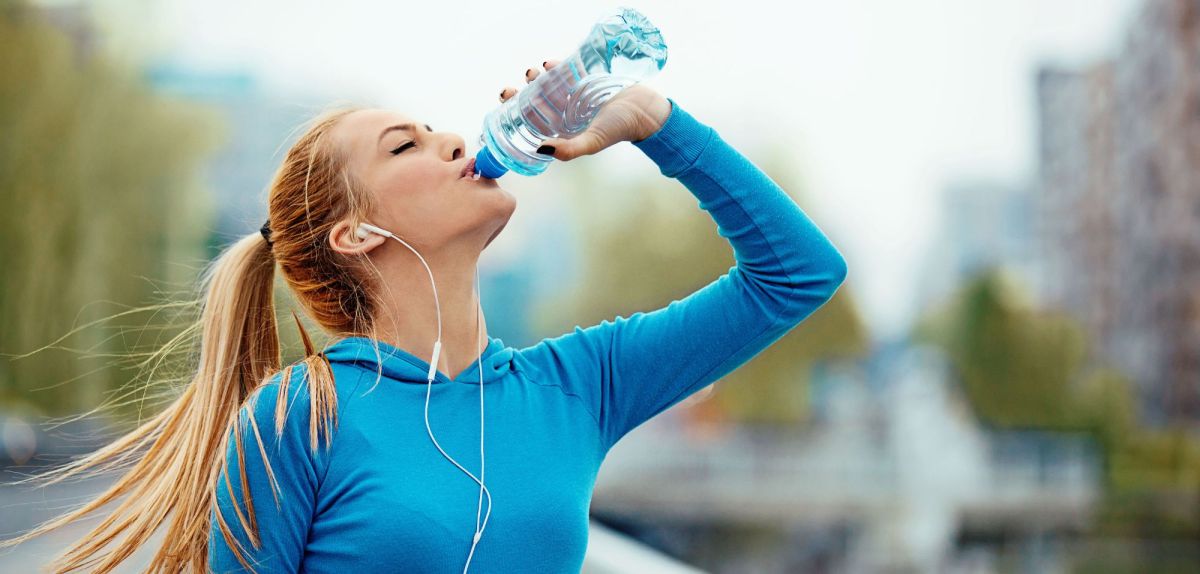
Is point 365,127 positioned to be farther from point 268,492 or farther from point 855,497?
point 855,497

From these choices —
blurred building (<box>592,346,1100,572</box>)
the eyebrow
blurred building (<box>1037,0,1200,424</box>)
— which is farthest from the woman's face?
blurred building (<box>1037,0,1200,424</box>)

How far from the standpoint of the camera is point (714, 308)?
1.25 metres

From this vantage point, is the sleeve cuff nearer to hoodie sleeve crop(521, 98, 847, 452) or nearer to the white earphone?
hoodie sleeve crop(521, 98, 847, 452)

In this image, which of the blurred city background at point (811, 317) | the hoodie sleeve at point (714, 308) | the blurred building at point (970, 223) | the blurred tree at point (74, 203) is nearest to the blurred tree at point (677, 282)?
the blurred city background at point (811, 317)

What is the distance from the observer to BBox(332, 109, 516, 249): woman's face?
3.84ft

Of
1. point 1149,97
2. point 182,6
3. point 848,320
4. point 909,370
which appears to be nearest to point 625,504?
point 848,320

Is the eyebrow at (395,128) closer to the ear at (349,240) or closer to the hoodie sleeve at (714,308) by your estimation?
the ear at (349,240)

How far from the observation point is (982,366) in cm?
1814

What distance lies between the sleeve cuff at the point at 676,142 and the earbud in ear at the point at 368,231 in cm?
29

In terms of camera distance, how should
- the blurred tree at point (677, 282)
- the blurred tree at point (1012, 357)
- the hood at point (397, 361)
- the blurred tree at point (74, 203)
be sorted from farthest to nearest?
the blurred tree at point (1012, 357) < the blurred tree at point (677, 282) < the blurred tree at point (74, 203) < the hood at point (397, 361)

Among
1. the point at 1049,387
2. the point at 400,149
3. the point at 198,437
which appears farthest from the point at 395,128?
the point at 1049,387

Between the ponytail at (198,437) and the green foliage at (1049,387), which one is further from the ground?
the ponytail at (198,437)

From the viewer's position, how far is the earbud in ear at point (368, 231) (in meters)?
1.18

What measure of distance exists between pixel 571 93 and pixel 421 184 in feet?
0.66
